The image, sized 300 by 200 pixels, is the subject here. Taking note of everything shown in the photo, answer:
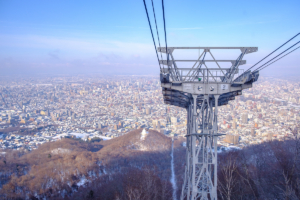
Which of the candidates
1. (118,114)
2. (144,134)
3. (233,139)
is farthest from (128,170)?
(118,114)

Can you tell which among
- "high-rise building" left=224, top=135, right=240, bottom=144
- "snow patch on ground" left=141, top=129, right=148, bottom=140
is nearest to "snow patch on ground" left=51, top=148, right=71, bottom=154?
"snow patch on ground" left=141, top=129, right=148, bottom=140

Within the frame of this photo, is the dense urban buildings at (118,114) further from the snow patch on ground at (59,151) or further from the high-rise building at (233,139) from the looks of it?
the snow patch on ground at (59,151)

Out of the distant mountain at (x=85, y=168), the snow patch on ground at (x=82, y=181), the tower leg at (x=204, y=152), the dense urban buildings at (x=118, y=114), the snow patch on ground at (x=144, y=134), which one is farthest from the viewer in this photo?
the dense urban buildings at (x=118, y=114)

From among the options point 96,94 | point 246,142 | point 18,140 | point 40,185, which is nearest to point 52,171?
point 40,185

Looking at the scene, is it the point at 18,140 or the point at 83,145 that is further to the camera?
the point at 18,140

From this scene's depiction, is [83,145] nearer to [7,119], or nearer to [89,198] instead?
[89,198]

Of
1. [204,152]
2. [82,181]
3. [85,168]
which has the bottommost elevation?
[82,181]

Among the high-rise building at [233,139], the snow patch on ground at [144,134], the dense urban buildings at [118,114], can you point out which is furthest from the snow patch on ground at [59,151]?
the high-rise building at [233,139]

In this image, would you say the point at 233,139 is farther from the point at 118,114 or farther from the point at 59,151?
the point at 118,114

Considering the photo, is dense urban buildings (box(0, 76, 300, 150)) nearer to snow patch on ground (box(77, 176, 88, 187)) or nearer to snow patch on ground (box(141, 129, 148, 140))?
snow patch on ground (box(141, 129, 148, 140))
